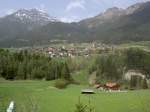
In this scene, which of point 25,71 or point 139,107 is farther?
point 25,71

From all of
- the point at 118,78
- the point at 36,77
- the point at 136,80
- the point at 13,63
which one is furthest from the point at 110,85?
the point at 118,78

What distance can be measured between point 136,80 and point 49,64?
41.2m

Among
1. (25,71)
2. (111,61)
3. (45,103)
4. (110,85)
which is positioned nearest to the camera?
(45,103)

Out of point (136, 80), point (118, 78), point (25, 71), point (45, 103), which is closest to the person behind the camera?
point (45, 103)

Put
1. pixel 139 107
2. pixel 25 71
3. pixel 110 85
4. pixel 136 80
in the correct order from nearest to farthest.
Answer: pixel 139 107, pixel 110 85, pixel 25 71, pixel 136 80

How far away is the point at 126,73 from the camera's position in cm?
14438

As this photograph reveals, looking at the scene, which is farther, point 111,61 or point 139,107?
point 111,61

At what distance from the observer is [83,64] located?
161750 mm

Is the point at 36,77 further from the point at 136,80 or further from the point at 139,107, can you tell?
the point at 139,107

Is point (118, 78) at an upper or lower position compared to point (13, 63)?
lower

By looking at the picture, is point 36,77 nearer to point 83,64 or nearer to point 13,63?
point 13,63

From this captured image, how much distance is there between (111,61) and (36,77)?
66.3 metres

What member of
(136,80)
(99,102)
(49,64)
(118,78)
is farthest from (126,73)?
(99,102)

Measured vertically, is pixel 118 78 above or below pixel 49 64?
below
